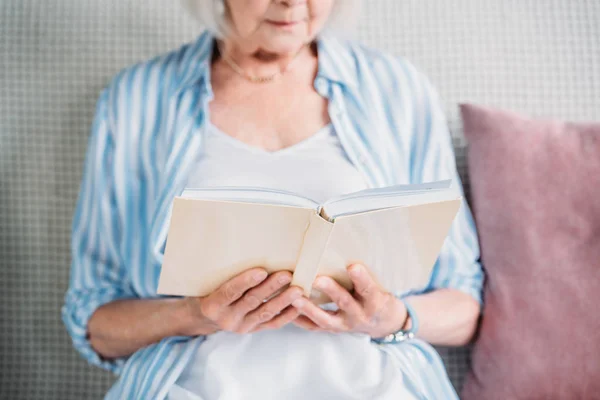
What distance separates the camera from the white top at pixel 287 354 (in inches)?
34.6

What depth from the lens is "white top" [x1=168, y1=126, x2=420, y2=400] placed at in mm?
879

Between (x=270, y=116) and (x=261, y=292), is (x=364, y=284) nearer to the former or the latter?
(x=261, y=292)

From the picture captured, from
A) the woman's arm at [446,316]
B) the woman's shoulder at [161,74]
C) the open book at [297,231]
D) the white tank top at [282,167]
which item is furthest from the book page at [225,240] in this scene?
the woman's shoulder at [161,74]

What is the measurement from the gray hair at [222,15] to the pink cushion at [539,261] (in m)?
0.32

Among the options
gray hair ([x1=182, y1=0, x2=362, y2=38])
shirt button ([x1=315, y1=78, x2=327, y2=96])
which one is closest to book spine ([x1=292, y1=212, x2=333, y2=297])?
shirt button ([x1=315, y1=78, x2=327, y2=96])

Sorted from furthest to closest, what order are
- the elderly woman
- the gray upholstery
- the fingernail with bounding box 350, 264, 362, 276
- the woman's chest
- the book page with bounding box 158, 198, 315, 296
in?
the gray upholstery → the woman's chest → the elderly woman → the fingernail with bounding box 350, 264, 362, 276 → the book page with bounding box 158, 198, 315, 296

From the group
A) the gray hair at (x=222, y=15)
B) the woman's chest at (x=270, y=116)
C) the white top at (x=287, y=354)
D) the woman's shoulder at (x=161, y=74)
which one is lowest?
the white top at (x=287, y=354)

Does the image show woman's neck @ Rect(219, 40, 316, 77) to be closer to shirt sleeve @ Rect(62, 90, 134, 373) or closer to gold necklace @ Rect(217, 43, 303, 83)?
gold necklace @ Rect(217, 43, 303, 83)

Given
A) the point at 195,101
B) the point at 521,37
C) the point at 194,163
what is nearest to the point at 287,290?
the point at 194,163

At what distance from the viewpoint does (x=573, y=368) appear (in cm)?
99

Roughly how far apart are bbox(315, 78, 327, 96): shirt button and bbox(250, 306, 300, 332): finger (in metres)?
0.42

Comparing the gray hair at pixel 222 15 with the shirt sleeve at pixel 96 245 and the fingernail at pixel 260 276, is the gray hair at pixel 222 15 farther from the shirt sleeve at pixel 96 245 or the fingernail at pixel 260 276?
the fingernail at pixel 260 276

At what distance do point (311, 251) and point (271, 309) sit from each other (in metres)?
0.13

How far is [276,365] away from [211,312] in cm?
14
